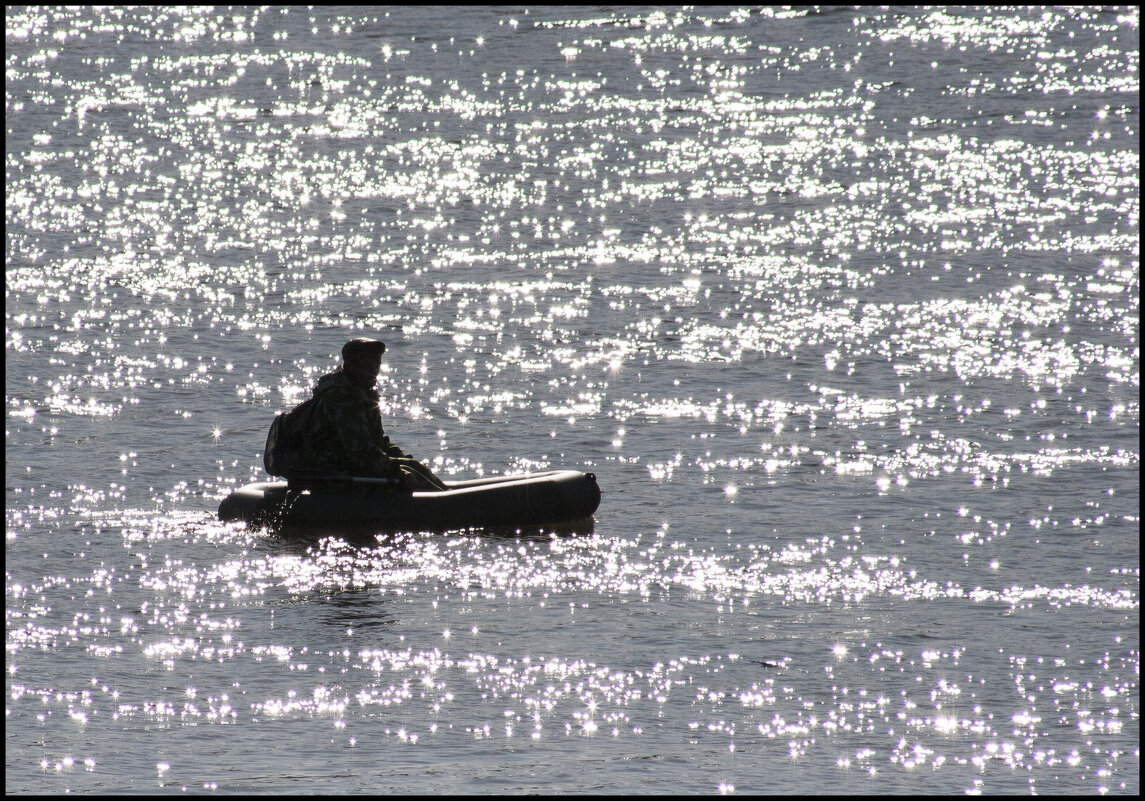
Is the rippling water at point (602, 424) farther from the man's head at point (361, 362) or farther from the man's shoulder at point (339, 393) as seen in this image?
the man's head at point (361, 362)

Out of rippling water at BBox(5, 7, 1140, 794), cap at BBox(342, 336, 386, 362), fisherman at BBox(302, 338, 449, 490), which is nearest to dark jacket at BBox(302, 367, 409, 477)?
fisherman at BBox(302, 338, 449, 490)

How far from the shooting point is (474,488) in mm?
12203

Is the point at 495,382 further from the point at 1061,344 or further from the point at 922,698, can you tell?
the point at 922,698

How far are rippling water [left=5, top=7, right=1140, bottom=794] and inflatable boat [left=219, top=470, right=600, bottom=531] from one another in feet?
0.60

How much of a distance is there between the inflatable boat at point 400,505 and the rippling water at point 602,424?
18cm

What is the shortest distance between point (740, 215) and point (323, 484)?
14.5m

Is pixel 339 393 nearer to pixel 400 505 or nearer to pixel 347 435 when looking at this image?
pixel 347 435

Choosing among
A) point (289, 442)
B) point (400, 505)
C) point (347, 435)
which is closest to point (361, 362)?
point (347, 435)

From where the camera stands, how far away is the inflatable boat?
39.8ft

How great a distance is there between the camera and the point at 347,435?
12219 mm

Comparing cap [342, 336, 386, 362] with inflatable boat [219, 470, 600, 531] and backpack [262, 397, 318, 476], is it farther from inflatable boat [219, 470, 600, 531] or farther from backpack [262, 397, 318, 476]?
inflatable boat [219, 470, 600, 531]

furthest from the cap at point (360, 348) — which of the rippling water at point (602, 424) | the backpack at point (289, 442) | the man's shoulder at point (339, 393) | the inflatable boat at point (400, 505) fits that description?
the rippling water at point (602, 424)

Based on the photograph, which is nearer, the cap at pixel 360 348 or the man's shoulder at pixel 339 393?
the man's shoulder at pixel 339 393

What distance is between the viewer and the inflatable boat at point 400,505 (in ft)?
39.8
